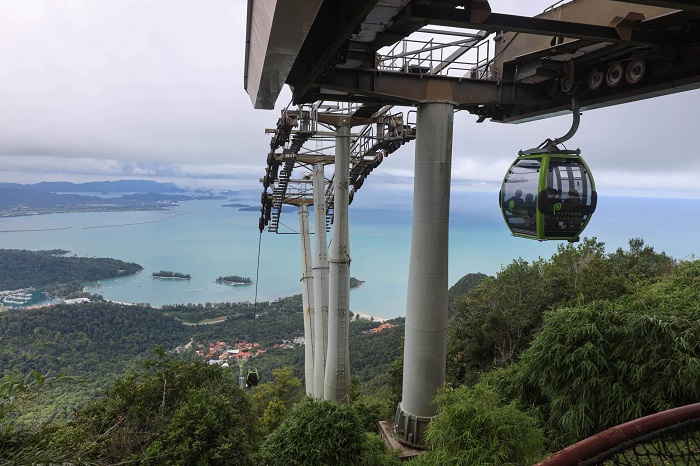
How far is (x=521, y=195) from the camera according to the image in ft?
13.7

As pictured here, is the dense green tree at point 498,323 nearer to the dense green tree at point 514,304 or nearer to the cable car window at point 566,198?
the dense green tree at point 514,304

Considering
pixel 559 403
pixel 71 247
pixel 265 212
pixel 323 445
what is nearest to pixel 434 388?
pixel 559 403

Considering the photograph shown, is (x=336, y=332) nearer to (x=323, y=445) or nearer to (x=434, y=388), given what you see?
(x=434, y=388)

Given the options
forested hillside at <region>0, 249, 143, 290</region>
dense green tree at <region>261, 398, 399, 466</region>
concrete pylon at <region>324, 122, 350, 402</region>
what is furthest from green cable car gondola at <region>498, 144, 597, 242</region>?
forested hillside at <region>0, 249, 143, 290</region>

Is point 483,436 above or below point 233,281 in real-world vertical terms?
above

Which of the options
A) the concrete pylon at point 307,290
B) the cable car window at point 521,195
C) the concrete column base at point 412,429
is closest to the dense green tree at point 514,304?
the concrete column base at point 412,429

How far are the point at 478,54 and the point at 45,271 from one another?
→ 69.9 metres

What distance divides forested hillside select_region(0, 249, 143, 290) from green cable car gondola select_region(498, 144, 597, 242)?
215 ft

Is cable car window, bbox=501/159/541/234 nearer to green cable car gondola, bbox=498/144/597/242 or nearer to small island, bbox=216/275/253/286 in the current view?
green cable car gondola, bbox=498/144/597/242

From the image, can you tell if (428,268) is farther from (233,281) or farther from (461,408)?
(233,281)

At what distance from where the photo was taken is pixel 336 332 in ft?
27.7

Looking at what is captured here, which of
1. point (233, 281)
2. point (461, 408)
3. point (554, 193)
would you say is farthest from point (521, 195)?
point (233, 281)

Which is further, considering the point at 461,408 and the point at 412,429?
the point at 412,429

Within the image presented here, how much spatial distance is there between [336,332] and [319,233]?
11.5ft
